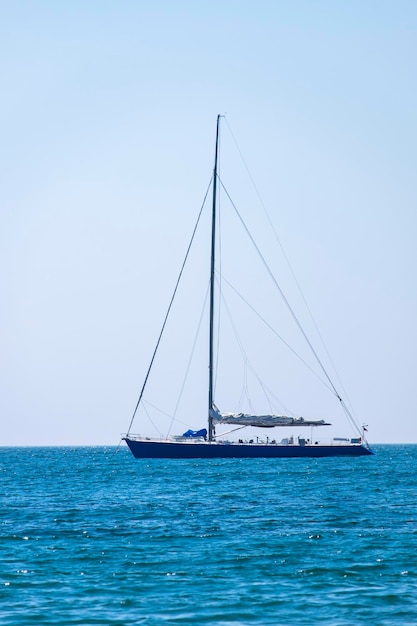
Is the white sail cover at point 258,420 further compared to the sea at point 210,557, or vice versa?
the white sail cover at point 258,420

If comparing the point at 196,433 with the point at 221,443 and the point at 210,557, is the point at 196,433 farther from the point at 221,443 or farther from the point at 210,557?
the point at 210,557

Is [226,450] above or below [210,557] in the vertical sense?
above

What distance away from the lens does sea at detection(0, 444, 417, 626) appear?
25859mm

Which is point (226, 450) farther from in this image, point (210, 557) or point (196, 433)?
point (210, 557)

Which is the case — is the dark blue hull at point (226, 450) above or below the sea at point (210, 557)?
above

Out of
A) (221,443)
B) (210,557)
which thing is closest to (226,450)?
(221,443)

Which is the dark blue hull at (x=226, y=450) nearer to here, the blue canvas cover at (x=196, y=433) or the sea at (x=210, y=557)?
the blue canvas cover at (x=196, y=433)

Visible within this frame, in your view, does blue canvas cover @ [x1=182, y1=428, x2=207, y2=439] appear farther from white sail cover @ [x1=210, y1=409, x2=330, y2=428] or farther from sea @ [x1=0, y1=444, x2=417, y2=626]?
sea @ [x1=0, y1=444, x2=417, y2=626]

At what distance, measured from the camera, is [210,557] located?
33656 millimetres

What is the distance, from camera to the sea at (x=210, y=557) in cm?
2586

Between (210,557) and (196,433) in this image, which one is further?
(196,433)

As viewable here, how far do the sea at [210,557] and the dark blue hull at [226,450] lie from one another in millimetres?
31095

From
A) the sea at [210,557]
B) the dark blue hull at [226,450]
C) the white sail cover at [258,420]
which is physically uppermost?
the white sail cover at [258,420]

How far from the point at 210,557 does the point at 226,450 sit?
6148 centimetres
